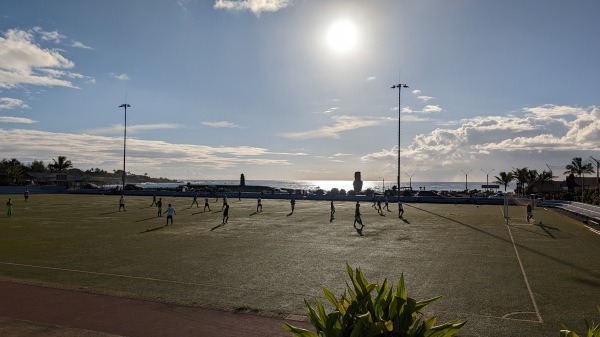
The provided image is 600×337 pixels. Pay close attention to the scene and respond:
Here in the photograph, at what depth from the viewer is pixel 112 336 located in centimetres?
872

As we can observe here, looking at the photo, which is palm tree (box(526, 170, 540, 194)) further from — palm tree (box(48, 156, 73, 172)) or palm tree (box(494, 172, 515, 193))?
palm tree (box(48, 156, 73, 172))

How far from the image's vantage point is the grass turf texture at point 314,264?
Answer: 1122 cm

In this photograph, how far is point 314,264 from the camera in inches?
639

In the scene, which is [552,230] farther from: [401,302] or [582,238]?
[401,302]

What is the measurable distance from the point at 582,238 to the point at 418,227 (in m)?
9.32

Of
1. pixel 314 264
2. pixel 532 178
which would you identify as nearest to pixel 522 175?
pixel 532 178

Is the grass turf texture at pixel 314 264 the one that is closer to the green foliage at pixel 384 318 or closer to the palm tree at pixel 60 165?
the green foliage at pixel 384 318

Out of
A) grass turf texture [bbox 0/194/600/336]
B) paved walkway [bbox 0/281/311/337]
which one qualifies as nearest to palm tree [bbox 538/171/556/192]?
grass turf texture [bbox 0/194/600/336]

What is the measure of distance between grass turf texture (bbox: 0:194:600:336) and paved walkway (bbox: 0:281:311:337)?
0.77 m

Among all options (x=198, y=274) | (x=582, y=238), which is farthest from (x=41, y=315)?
(x=582, y=238)

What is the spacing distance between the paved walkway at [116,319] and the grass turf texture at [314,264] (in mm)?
768

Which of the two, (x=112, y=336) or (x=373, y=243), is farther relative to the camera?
(x=373, y=243)

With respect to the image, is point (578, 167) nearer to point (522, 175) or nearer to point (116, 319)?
point (522, 175)

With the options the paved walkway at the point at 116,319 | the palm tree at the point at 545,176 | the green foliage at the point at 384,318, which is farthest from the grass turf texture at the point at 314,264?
the palm tree at the point at 545,176
